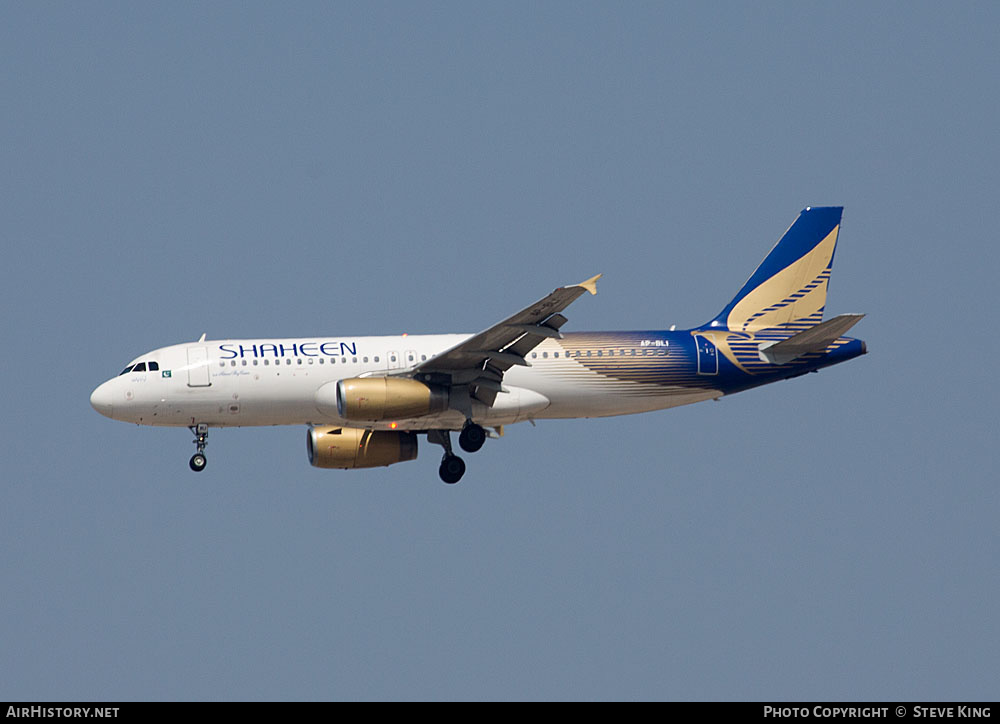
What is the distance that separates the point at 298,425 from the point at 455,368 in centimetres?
534

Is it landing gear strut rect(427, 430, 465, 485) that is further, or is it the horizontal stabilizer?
landing gear strut rect(427, 430, 465, 485)

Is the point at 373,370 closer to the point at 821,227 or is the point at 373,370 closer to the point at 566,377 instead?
the point at 566,377

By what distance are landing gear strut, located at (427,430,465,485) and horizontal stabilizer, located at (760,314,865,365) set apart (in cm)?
948

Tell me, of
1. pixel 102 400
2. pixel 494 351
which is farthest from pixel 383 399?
pixel 102 400

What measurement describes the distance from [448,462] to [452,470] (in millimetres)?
287

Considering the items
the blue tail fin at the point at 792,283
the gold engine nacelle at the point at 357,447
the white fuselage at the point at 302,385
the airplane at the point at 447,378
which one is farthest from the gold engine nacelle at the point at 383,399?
the blue tail fin at the point at 792,283

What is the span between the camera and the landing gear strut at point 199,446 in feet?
150

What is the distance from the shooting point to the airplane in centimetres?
4438

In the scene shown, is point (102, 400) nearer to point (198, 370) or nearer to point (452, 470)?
point (198, 370)

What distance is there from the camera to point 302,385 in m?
45.1

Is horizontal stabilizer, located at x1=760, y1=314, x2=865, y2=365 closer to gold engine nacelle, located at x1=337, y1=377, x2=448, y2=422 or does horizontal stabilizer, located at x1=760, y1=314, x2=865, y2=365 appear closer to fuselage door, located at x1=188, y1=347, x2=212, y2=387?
gold engine nacelle, located at x1=337, y1=377, x2=448, y2=422

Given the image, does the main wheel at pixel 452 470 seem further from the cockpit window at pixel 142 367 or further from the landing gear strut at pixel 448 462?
the cockpit window at pixel 142 367

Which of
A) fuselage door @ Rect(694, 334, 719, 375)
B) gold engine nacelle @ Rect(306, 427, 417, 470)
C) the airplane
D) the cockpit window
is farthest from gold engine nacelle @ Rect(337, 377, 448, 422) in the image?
fuselage door @ Rect(694, 334, 719, 375)
